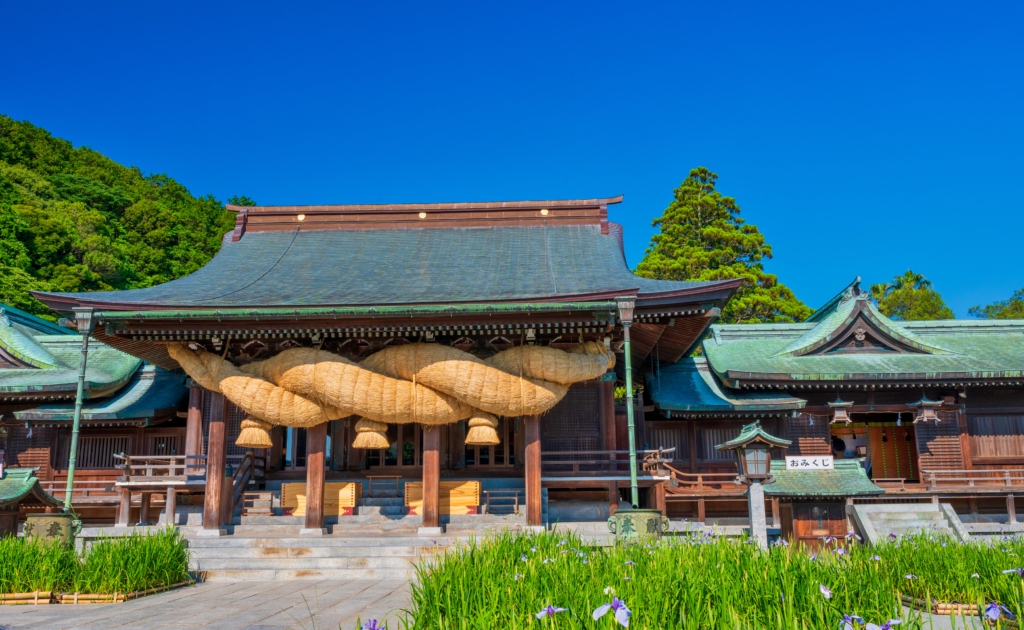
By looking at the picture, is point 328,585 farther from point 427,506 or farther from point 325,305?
point 325,305

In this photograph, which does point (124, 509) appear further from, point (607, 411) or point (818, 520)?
point (818, 520)

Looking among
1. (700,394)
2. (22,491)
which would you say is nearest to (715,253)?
(700,394)

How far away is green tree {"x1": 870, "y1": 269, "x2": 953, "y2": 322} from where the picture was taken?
41875 millimetres

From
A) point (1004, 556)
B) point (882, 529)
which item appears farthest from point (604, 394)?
point (1004, 556)

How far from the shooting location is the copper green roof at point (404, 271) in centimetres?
1372

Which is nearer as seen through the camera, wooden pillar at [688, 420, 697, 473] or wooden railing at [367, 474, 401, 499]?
wooden railing at [367, 474, 401, 499]

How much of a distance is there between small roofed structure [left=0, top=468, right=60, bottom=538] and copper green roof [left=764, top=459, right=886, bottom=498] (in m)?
12.6

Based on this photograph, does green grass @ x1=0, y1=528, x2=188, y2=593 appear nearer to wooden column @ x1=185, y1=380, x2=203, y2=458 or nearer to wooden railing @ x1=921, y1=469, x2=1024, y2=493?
wooden column @ x1=185, y1=380, x2=203, y2=458

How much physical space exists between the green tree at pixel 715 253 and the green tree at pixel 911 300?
12083mm

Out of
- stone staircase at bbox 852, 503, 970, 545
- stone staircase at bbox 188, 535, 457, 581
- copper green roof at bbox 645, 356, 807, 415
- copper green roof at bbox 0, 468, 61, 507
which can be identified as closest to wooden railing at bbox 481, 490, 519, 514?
stone staircase at bbox 188, 535, 457, 581

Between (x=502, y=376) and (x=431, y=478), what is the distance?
94.6 inches

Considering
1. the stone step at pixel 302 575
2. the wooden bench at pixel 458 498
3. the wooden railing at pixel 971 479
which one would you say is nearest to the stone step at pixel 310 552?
the stone step at pixel 302 575

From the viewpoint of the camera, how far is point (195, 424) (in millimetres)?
16781

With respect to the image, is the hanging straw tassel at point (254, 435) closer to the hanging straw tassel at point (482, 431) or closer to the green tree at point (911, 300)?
the hanging straw tassel at point (482, 431)
